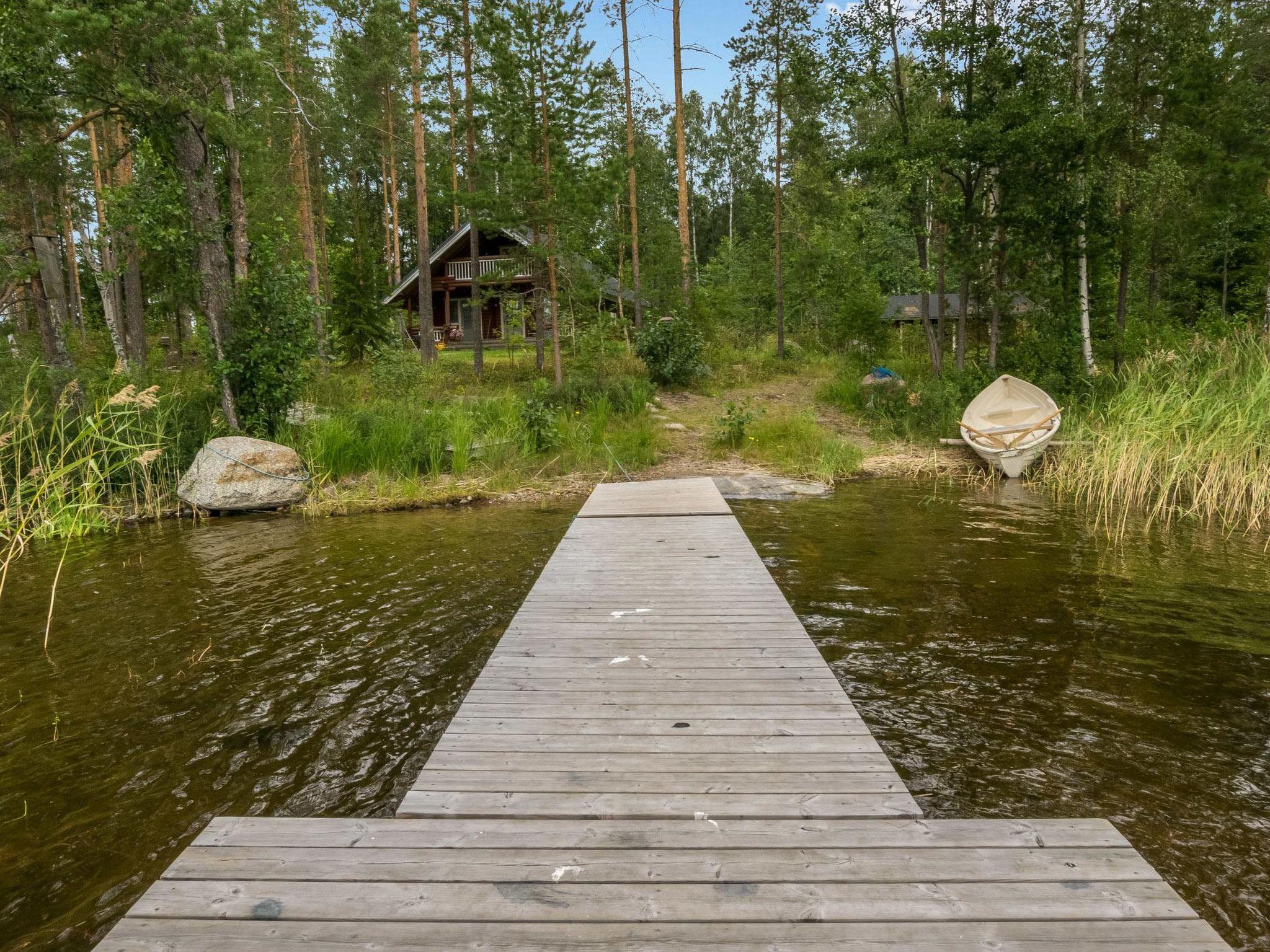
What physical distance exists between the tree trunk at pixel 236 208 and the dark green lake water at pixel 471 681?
15.3 feet

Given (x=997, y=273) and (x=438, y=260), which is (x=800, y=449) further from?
(x=438, y=260)

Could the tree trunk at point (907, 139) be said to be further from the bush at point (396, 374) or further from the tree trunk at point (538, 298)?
the bush at point (396, 374)

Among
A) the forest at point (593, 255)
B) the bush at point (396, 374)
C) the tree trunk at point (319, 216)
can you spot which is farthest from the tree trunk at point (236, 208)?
the tree trunk at point (319, 216)

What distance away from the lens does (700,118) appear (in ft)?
159

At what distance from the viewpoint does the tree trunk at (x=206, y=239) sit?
10.4 m

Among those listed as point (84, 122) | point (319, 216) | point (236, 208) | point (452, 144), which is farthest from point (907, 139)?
point (319, 216)

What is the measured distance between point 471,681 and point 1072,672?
3.79 metres

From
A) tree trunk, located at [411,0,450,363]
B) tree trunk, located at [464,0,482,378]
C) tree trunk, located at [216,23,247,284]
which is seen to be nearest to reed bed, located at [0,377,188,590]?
tree trunk, located at [216,23,247,284]

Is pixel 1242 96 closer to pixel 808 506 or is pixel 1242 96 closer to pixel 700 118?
pixel 808 506

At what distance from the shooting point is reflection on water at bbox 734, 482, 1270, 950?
3.23m

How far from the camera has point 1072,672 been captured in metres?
4.60

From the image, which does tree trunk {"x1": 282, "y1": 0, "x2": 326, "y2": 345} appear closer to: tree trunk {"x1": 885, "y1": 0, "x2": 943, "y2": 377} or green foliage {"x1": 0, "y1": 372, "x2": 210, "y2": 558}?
green foliage {"x1": 0, "y1": 372, "x2": 210, "y2": 558}

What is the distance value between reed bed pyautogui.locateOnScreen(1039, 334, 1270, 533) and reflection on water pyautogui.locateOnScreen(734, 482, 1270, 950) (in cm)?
89

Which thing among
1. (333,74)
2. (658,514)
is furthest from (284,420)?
(333,74)
